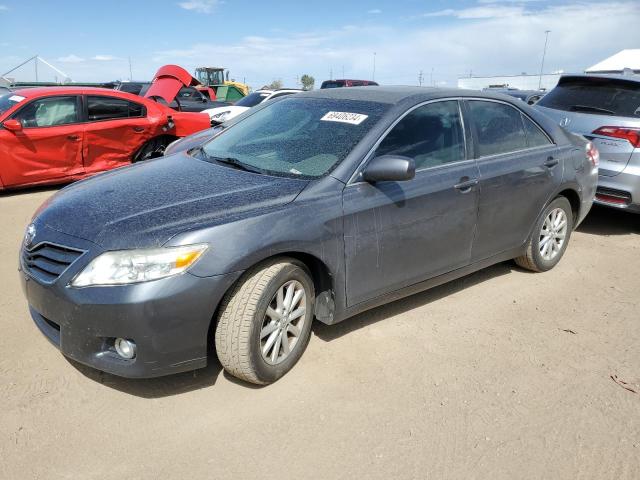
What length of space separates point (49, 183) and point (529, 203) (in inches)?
244

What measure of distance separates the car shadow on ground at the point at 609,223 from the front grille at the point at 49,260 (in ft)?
18.6

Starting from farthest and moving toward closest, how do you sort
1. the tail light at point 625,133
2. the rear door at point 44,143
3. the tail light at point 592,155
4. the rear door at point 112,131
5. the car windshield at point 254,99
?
the car windshield at point 254,99, the rear door at point 112,131, the rear door at point 44,143, the tail light at point 625,133, the tail light at point 592,155

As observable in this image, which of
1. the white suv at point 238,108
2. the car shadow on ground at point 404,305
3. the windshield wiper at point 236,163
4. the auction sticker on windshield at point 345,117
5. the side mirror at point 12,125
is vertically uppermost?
the auction sticker on windshield at point 345,117

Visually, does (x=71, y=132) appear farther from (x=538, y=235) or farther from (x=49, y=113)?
(x=538, y=235)

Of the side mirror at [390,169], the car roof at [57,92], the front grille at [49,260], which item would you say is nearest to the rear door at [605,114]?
the side mirror at [390,169]

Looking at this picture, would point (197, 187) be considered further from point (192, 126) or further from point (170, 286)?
point (192, 126)

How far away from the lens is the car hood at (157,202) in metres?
2.59

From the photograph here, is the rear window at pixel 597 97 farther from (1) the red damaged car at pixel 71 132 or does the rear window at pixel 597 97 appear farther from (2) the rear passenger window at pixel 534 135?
(1) the red damaged car at pixel 71 132

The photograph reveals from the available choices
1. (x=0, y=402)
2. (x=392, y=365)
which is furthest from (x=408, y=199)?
(x=0, y=402)

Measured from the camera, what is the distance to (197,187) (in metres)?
3.05

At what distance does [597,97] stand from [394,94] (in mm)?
Result: 3663

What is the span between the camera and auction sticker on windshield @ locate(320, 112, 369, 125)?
11.3 feet

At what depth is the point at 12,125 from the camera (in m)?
6.77

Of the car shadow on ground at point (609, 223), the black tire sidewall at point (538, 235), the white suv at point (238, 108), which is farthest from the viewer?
the white suv at point (238, 108)
